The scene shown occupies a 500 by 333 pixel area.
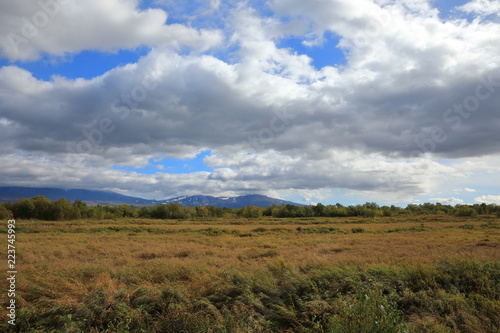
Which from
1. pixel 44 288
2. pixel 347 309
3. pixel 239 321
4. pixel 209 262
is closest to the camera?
pixel 347 309

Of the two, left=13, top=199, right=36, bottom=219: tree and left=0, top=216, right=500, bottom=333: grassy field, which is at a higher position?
left=0, top=216, right=500, bottom=333: grassy field

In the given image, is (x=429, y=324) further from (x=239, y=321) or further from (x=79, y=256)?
(x=79, y=256)

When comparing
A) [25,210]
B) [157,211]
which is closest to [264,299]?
[25,210]

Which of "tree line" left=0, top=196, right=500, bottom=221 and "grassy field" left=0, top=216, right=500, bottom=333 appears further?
"tree line" left=0, top=196, right=500, bottom=221

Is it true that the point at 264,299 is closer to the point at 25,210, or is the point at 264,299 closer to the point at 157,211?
the point at 25,210

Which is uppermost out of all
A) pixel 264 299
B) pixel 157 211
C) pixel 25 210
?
pixel 264 299

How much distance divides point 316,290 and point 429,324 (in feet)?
12.1

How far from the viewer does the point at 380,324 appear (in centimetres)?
688

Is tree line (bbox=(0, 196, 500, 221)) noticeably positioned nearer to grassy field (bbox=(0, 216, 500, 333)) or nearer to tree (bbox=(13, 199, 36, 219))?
tree (bbox=(13, 199, 36, 219))

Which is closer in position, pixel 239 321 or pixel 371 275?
pixel 239 321

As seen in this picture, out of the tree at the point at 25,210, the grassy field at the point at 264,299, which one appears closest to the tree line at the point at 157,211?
the tree at the point at 25,210

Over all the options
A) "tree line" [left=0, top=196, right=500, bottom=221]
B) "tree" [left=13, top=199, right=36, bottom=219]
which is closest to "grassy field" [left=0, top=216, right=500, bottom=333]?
"tree line" [left=0, top=196, right=500, bottom=221]

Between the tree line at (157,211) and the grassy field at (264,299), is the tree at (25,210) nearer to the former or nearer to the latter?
the tree line at (157,211)

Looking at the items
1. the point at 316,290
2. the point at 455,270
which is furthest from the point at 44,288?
the point at 455,270
